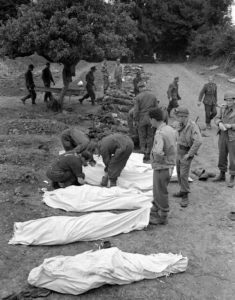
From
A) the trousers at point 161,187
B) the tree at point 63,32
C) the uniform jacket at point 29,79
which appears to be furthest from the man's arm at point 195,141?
the uniform jacket at point 29,79

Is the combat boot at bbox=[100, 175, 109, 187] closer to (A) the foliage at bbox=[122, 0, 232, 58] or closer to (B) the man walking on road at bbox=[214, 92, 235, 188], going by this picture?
(B) the man walking on road at bbox=[214, 92, 235, 188]

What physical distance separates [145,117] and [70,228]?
13.7ft

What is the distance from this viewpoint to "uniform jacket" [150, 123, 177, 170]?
5363 mm

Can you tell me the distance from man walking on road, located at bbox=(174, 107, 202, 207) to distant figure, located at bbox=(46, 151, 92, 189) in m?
1.68

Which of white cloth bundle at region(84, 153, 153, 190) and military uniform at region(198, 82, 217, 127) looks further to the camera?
military uniform at region(198, 82, 217, 127)

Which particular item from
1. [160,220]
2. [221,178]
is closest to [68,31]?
[221,178]

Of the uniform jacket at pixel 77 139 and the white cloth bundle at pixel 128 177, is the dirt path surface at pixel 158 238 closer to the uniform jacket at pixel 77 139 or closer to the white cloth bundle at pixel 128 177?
the white cloth bundle at pixel 128 177

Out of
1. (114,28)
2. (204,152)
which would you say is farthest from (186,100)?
(204,152)

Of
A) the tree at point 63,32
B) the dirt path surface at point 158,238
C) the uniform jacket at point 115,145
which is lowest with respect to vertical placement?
the dirt path surface at point 158,238

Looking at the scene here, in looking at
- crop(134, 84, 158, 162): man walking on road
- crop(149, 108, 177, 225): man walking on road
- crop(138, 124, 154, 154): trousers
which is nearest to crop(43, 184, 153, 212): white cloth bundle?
crop(149, 108, 177, 225): man walking on road

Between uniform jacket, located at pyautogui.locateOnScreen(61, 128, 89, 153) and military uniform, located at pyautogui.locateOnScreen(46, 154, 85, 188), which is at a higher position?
uniform jacket, located at pyautogui.locateOnScreen(61, 128, 89, 153)

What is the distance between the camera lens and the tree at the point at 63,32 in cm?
1106

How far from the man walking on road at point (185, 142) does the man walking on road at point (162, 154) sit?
0.59 m

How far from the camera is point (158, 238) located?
17.5ft
